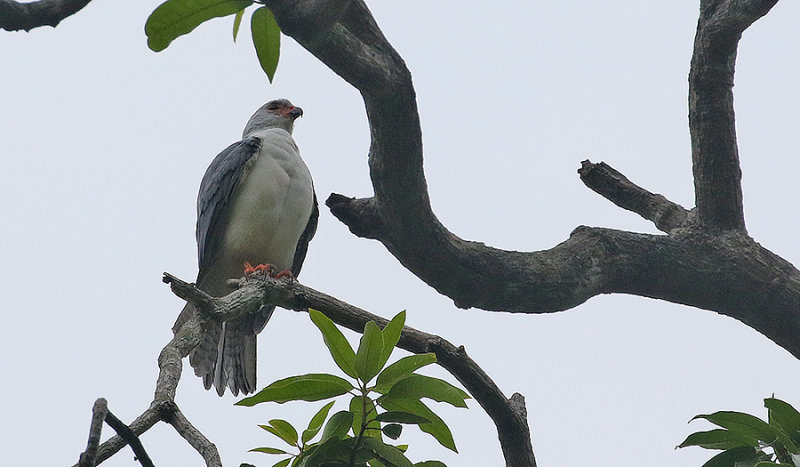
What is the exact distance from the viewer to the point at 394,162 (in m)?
3.53

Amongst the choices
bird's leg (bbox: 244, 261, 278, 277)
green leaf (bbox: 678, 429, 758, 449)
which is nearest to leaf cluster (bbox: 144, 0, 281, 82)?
green leaf (bbox: 678, 429, 758, 449)

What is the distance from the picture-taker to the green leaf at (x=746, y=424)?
7.63 ft

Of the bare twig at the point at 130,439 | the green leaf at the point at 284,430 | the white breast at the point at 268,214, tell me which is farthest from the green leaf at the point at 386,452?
the white breast at the point at 268,214

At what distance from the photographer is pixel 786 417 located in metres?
2.31

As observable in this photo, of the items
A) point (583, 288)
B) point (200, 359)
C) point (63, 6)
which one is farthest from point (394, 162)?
point (200, 359)

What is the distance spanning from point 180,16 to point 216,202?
3.16 m

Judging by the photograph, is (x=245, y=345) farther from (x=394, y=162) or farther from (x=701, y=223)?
(x=701, y=223)

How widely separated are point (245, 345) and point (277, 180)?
1.07 metres

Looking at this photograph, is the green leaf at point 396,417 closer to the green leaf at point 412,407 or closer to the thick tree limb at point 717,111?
the green leaf at point 412,407

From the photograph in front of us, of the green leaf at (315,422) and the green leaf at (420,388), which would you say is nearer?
the green leaf at (420,388)

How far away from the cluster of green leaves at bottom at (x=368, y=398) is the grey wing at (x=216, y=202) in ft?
10.6

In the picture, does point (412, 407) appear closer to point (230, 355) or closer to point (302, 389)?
point (302, 389)

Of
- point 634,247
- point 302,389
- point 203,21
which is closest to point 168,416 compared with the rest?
point 302,389

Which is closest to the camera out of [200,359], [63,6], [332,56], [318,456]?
[318,456]
